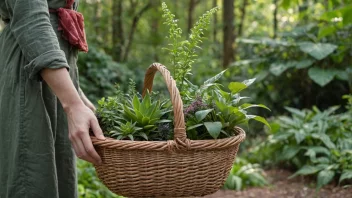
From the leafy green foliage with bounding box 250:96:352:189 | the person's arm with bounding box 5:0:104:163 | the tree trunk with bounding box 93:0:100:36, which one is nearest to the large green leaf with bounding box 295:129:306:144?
the leafy green foliage with bounding box 250:96:352:189

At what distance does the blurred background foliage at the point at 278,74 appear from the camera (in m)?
4.91

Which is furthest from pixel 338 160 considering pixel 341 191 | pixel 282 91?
pixel 282 91

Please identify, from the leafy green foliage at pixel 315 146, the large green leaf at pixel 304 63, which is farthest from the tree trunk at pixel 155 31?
the leafy green foliage at pixel 315 146

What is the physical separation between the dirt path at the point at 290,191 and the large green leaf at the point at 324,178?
0.36ft

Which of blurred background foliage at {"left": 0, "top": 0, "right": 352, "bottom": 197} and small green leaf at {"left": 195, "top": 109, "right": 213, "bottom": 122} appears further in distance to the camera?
blurred background foliage at {"left": 0, "top": 0, "right": 352, "bottom": 197}

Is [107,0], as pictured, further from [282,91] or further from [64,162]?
[64,162]

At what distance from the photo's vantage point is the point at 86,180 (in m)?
4.25

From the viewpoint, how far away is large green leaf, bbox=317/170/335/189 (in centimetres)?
457

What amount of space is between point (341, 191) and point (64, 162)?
323cm

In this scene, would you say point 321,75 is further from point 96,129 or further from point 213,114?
point 96,129

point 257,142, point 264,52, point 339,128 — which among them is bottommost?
point 257,142

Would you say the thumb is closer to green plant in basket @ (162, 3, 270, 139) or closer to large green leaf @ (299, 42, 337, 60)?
green plant in basket @ (162, 3, 270, 139)

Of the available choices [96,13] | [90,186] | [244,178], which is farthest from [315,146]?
[96,13]

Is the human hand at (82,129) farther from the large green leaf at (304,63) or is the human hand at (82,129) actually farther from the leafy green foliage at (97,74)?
the large green leaf at (304,63)
